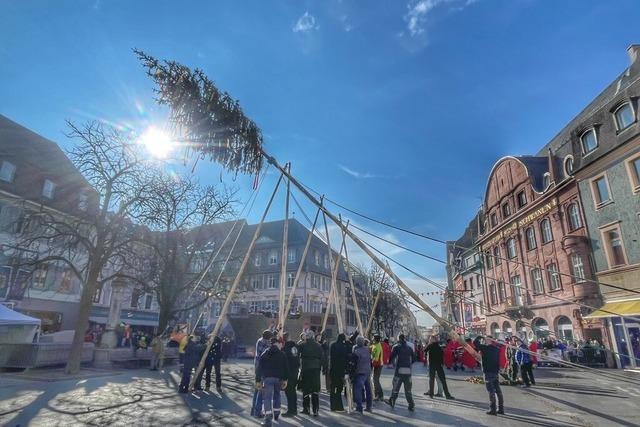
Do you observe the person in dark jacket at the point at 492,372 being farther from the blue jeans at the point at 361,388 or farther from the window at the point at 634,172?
the window at the point at 634,172

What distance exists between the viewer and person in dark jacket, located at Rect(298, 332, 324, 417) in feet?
29.9

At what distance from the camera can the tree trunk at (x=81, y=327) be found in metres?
15.2

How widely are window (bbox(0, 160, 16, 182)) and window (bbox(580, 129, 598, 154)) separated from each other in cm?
4150

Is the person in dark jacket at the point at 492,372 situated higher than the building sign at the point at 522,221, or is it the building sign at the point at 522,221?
the building sign at the point at 522,221

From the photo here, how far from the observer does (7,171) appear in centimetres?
2727

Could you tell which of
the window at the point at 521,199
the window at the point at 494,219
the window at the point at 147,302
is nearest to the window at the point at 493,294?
the window at the point at 494,219

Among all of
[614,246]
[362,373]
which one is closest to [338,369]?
[362,373]

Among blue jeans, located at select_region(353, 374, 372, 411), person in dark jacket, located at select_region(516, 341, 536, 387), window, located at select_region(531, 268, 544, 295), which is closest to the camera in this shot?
blue jeans, located at select_region(353, 374, 372, 411)

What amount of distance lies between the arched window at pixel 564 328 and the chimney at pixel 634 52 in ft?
62.3

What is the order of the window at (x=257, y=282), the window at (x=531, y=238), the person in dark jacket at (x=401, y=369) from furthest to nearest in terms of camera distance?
the window at (x=257, y=282) < the window at (x=531, y=238) < the person in dark jacket at (x=401, y=369)

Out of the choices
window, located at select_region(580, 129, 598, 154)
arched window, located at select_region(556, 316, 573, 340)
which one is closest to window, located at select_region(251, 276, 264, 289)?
arched window, located at select_region(556, 316, 573, 340)

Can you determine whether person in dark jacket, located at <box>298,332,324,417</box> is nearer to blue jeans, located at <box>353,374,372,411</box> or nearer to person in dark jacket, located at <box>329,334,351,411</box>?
person in dark jacket, located at <box>329,334,351,411</box>

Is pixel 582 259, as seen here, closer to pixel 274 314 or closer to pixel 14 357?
pixel 274 314

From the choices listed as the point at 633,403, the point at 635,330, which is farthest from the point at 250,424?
the point at 635,330
